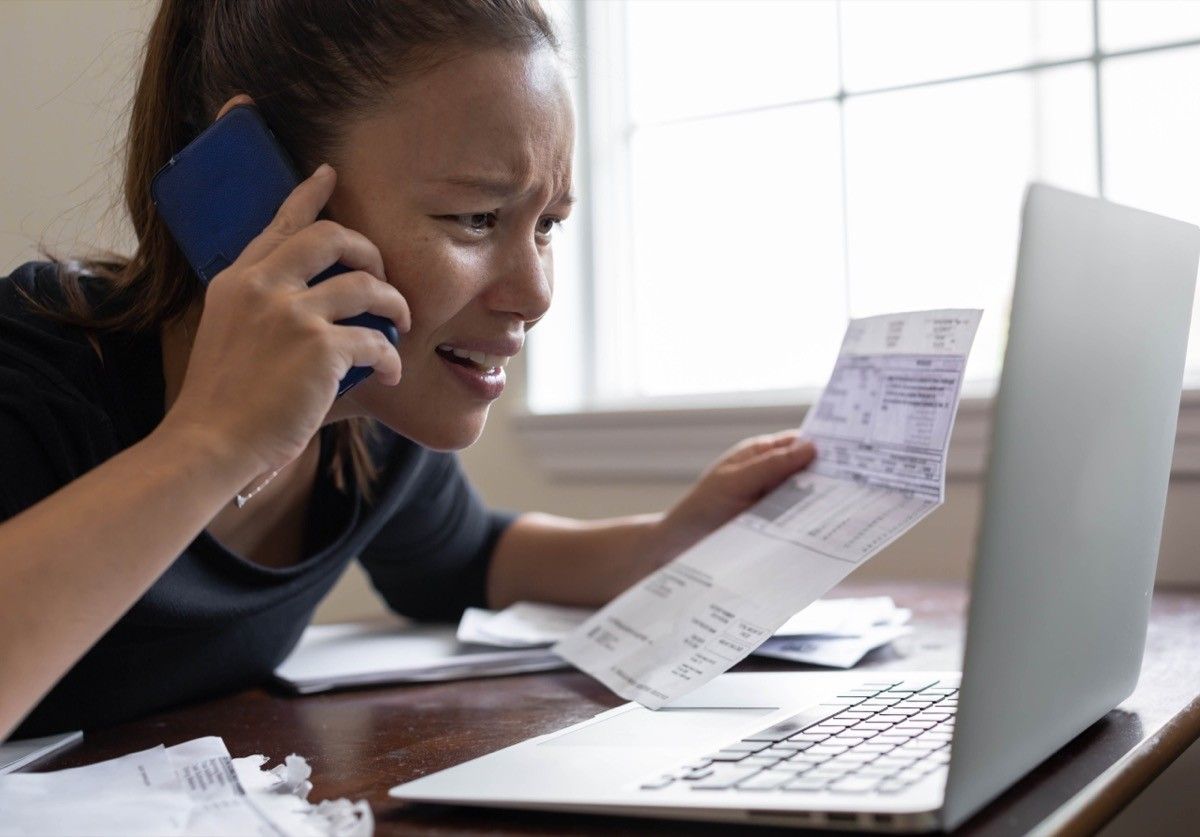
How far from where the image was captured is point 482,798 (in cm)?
56

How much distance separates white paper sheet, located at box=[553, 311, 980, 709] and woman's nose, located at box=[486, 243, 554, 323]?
0.25 m

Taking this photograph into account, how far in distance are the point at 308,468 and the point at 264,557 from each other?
9cm

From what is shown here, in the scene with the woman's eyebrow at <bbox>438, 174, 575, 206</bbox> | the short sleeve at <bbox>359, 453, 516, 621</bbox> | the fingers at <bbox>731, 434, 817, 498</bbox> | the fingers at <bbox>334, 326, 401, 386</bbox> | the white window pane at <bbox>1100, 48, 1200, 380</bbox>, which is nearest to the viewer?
the fingers at <bbox>334, 326, 401, 386</bbox>

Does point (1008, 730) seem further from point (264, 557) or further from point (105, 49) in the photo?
point (105, 49)

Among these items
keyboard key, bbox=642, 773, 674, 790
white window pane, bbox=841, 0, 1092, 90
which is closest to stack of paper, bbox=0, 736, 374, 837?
keyboard key, bbox=642, 773, 674, 790

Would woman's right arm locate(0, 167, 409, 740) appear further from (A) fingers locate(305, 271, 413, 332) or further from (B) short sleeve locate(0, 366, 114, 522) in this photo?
(B) short sleeve locate(0, 366, 114, 522)

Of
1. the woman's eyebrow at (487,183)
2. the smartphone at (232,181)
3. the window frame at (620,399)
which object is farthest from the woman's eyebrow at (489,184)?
the window frame at (620,399)

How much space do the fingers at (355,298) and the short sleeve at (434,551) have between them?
0.45 m

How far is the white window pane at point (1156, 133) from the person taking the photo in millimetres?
1435

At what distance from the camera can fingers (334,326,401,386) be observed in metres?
0.72

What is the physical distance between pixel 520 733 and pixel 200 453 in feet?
0.87

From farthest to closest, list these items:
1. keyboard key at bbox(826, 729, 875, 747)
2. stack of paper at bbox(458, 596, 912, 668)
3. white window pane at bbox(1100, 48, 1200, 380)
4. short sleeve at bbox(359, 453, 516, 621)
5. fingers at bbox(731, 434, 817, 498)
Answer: white window pane at bbox(1100, 48, 1200, 380)
short sleeve at bbox(359, 453, 516, 621)
fingers at bbox(731, 434, 817, 498)
stack of paper at bbox(458, 596, 912, 668)
keyboard key at bbox(826, 729, 875, 747)

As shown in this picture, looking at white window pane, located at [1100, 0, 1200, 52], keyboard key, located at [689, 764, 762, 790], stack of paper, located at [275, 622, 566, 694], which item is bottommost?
stack of paper, located at [275, 622, 566, 694]

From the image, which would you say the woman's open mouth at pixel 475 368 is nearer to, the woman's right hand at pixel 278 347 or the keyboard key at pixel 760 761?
the woman's right hand at pixel 278 347
